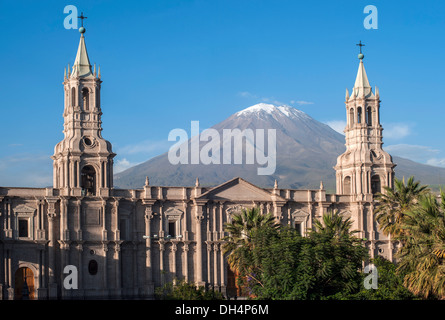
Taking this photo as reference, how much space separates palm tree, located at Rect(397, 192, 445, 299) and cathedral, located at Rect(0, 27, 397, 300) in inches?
1213

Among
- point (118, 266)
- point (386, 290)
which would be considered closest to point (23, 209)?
point (118, 266)

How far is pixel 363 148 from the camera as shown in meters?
93.4

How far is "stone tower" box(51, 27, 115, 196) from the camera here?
3258 inches

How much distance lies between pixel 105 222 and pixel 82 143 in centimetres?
767

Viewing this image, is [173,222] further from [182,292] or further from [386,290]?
[386,290]

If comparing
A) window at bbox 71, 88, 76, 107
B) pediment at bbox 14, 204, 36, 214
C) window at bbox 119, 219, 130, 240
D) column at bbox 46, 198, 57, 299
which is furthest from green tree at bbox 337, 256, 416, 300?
window at bbox 71, 88, 76, 107

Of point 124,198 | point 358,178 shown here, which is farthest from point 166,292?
point 358,178

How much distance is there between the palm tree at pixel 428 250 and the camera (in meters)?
53.7

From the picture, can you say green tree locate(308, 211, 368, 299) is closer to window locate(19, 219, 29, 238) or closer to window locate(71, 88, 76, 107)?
window locate(19, 219, 29, 238)

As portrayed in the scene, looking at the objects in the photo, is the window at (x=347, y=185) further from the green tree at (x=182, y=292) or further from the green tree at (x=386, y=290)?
the green tree at (x=386, y=290)

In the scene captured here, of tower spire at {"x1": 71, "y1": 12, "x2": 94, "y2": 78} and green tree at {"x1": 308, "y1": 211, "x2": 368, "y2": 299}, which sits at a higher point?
tower spire at {"x1": 71, "y1": 12, "x2": 94, "y2": 78}

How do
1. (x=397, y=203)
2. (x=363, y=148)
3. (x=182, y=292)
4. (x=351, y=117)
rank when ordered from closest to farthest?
(x=182, y=292), (x=397, y=203), (x=363, y=148), (x=351, y=117)

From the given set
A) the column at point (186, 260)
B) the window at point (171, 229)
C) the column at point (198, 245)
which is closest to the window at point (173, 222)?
the window at point (171, 229)
